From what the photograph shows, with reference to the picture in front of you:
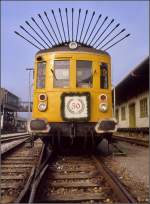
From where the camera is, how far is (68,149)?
10.1 m

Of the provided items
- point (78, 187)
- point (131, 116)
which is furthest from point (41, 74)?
point (131, 116)

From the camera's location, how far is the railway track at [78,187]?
432 cm

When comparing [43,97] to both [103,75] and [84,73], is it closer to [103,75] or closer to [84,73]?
[84,73]

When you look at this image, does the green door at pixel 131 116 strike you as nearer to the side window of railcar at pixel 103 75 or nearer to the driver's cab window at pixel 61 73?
the side window of railcar at pixel 103 75

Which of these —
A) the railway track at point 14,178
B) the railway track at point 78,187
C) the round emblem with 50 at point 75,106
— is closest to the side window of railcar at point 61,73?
the round emblem with 50 at point 75,106

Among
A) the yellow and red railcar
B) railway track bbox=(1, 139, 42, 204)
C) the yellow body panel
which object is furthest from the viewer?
the yellow body panel

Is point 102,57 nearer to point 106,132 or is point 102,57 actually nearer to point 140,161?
point 106,132

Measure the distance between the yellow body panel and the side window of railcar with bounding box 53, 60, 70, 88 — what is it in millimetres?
82

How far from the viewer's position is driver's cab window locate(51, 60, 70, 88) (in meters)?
8.31

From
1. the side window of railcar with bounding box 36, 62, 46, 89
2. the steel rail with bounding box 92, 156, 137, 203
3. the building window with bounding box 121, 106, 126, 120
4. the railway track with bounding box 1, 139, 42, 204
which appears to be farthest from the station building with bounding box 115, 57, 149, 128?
the steel rail with bounding box 92, 156, 137, 203

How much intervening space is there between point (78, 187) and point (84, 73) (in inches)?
159

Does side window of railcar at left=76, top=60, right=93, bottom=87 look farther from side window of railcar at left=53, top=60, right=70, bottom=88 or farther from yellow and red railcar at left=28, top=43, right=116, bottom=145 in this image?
side window of railcar at left=53, top=60, right=70, bottom=88


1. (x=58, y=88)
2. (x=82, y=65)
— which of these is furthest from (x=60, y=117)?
(x=82, y=65)

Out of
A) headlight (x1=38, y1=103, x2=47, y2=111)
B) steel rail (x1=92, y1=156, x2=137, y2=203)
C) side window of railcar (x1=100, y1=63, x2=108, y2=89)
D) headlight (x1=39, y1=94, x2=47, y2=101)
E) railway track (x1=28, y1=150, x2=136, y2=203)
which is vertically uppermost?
side window of railcar (x1=100, y1=63, x2=108, y2=89)
